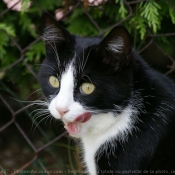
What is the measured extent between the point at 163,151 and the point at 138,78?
0.81ft

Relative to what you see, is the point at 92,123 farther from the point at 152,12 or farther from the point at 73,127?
the point at 152,12

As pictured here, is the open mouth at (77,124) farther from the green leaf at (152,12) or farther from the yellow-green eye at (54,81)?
the green leaf at (152,12)

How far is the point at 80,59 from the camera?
1433 millimetres

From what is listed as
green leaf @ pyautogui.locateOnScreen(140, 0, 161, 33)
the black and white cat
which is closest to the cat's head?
the black and white cat

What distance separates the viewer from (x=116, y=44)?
1364 mm

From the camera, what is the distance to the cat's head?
53.7 inches

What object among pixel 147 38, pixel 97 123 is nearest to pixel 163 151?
pixel 97 123

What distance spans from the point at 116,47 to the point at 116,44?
11 millimetres

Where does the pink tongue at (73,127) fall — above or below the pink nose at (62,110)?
below

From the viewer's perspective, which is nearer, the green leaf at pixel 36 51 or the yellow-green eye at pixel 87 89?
the yellow-green eye at pixel 87 89

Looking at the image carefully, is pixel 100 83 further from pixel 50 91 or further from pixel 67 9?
pixel 67 9

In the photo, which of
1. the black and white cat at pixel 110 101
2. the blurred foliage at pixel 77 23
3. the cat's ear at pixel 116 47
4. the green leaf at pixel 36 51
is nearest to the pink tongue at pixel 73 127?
the black and white cat at pixel 110 101

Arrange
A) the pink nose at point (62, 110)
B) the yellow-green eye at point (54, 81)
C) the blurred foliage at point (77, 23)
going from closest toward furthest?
1. the pink nose at point (62, 110)
2. the yellow-green eye at point (54, 81)
3. the blurred foliage at point (77, 23)

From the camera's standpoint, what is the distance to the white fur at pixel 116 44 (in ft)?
4.47
